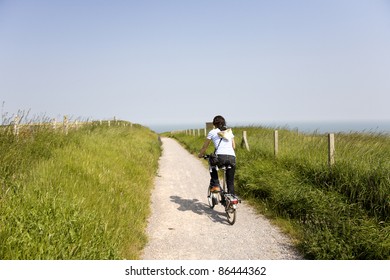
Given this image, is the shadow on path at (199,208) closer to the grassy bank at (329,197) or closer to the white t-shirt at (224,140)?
the grassy bank at (329,197)

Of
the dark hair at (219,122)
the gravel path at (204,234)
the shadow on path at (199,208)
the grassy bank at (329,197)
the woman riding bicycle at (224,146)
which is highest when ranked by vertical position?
the dark hair at (219,122)

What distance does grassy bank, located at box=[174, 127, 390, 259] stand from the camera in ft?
13.1

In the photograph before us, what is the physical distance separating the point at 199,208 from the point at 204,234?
5.90 ft

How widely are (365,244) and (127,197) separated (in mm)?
4562

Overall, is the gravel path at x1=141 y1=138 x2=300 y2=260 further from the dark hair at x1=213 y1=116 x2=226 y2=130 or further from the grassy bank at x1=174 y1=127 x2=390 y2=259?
the dark hair at x1=213 y1=116 x2=226 y2=130

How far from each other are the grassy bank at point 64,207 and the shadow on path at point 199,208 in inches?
45.7

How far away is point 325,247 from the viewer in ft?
13.1

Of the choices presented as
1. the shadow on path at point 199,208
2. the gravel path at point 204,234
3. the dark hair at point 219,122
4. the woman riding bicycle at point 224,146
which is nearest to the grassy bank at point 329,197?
the gravel path at point 204,234

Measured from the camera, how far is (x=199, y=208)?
7145mm

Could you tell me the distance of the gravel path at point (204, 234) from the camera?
4.48 m

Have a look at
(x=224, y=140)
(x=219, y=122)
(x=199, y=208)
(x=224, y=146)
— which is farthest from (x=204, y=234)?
(x=219, y=122)

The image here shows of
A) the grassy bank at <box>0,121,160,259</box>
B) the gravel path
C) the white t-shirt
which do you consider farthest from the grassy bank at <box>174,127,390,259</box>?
the grassy bank at <box>0,121,160,259</box>

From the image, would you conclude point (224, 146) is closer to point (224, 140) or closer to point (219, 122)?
point (224, 140)
